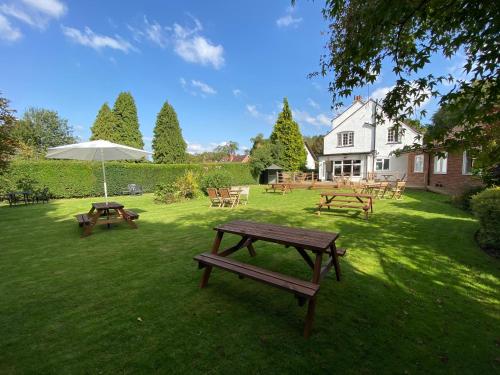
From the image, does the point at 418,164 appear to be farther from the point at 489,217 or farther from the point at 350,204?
the point at 489,217

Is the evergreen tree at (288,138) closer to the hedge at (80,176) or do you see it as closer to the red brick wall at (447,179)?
the red brick wall at (447,179)

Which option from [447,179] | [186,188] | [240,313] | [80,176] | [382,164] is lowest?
[240,313]

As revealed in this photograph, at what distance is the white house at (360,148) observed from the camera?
2469 cm

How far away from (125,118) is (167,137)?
673cm

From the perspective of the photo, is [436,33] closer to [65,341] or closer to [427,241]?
[427,241]

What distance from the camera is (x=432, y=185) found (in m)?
17.4

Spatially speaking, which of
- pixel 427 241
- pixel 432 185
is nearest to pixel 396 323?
pixel 427 241

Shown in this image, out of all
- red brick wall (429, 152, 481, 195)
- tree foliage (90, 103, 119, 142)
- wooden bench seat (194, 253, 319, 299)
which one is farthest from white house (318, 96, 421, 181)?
tree foliage (90, 103, 119, 142)

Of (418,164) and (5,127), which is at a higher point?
(5,127)

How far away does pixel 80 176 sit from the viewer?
55.3ft

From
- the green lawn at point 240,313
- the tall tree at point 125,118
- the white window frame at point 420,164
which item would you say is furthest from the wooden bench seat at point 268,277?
the tall tree at point 125,118

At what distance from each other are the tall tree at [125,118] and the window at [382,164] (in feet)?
94.1

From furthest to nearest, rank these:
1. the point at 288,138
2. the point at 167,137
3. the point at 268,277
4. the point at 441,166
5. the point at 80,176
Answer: the point at 288,138 < the point at 167,137 < the point at 80,176 < the point at 441,166 < the point at 268,277

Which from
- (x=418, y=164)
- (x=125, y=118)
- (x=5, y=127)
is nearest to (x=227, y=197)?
(x=5, y=127)
